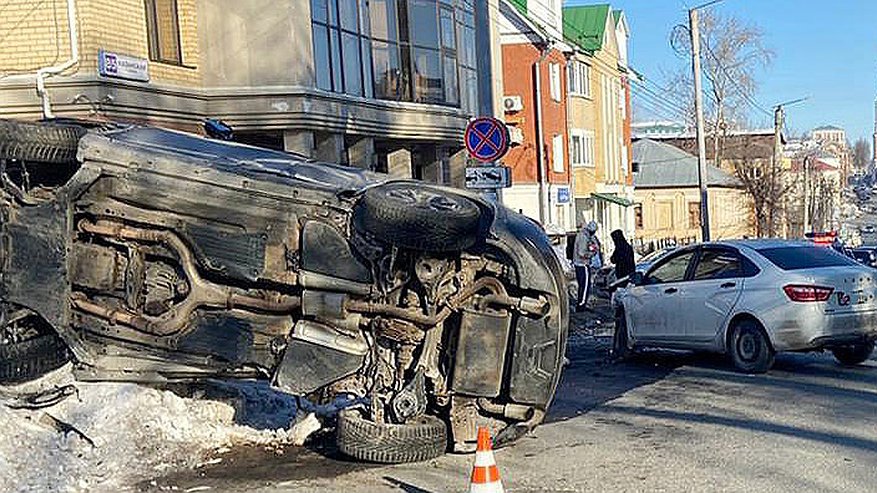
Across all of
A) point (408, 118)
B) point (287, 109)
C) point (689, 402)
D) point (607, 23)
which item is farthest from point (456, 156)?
point (607, 23)

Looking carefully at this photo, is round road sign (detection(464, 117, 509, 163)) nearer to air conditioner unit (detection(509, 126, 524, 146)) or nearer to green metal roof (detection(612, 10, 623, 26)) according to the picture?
air conditioner unit (detection(509, 126, 524, 146))

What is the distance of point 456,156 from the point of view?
24281 millimetres

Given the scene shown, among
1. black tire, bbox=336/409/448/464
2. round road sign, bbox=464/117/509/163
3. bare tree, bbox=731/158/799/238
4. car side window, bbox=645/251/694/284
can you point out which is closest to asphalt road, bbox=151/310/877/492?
black tire, bbox=336/409/448/464

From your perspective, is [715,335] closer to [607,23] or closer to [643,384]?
[643,384]

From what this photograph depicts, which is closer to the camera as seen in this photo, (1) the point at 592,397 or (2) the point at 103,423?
(2) the point at 103,423

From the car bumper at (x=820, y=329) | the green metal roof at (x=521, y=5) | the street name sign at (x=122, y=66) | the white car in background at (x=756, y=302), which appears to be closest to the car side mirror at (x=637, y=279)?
the white car in background at (x=756, y=302)

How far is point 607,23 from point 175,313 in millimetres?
41864

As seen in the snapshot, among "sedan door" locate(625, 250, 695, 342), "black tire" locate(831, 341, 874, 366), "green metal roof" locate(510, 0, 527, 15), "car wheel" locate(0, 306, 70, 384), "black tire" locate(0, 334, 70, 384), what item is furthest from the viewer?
"green metal roof" locate(510, 0, 527, 15)

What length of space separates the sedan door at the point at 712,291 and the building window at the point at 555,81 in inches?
1031

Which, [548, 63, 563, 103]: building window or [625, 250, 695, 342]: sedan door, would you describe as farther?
[548, 63, 563, 103]: building window

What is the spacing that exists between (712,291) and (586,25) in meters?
35.9

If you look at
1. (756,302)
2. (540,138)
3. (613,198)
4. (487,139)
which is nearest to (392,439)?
(756,302)

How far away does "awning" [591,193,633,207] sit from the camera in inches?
1690

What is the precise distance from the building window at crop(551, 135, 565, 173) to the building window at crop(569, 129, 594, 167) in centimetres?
66
